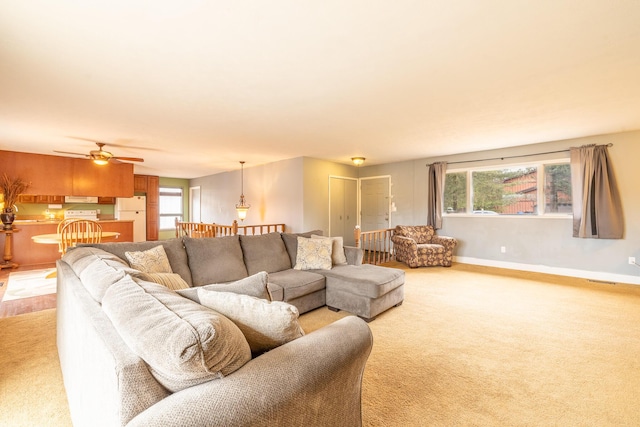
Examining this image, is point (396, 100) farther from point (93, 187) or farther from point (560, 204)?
point (93, 187)

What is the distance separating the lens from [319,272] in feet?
11.3

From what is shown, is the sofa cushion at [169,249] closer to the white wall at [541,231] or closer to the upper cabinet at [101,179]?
the upper cabinet at [101,179]

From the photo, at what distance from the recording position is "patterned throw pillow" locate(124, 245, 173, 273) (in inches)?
96.5

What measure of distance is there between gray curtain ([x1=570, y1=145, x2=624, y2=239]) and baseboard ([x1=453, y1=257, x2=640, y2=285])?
2.08 feet

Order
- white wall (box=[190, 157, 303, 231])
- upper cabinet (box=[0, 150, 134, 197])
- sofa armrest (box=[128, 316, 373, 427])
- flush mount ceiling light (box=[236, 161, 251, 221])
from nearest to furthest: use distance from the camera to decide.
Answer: sofa armrest (box=[128, 316, 373, 427])
upper cabinet (box=[0, 150, 134, 197])
white wall (box=[190, 157, 303, 231])
flush mount ceiling light (box=[236, 161, 251, 221])

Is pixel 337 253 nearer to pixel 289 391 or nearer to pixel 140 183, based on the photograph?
pixel 289 391

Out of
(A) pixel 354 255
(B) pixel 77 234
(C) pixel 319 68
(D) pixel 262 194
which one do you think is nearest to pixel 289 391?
(C) pixel 319 68

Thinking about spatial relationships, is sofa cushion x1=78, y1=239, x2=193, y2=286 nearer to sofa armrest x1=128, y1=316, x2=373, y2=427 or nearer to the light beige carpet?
the light beige carpet

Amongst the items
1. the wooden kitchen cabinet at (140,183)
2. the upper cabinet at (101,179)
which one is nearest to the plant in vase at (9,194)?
the upper cabinet at (101,179)

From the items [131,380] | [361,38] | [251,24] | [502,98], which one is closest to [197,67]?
[251,24]

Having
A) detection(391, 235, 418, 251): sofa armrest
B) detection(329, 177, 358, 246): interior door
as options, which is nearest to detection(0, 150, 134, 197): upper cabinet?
detection(329, 177, 358, 246): interior door

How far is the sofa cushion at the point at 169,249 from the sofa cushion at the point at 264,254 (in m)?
0.66

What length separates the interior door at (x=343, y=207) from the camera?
713cm

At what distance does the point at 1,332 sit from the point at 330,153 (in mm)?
5232
